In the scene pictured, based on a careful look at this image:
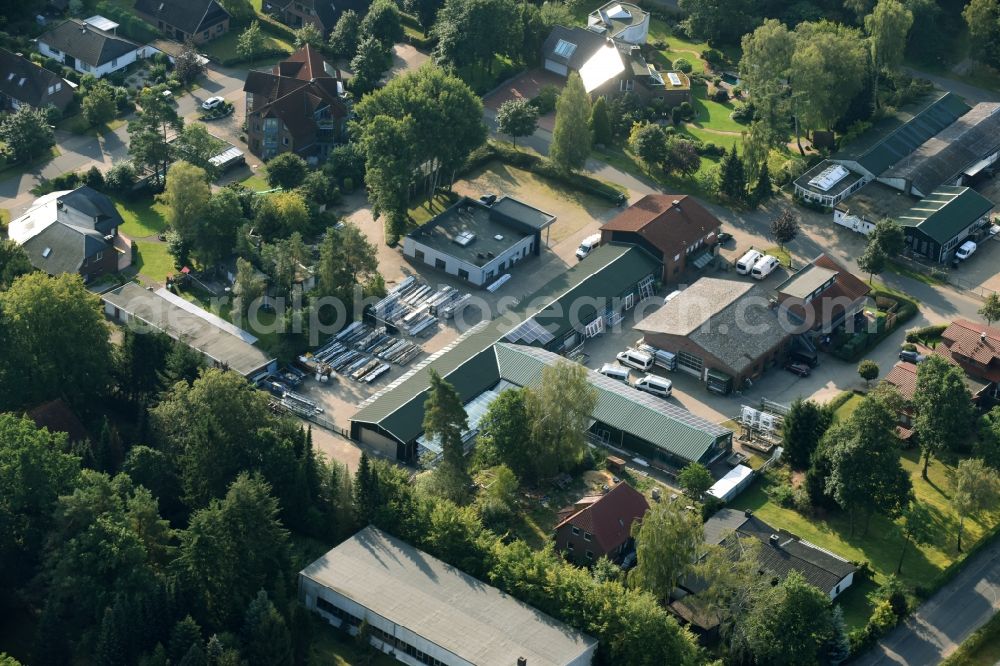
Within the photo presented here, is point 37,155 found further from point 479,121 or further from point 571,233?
point 571,233

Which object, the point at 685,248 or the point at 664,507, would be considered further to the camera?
the point at 685,248

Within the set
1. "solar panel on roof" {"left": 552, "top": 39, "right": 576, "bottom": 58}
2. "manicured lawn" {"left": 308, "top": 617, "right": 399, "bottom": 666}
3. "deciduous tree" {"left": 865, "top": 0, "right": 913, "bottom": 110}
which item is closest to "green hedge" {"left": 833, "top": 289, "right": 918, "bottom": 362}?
"deciduous tree" {"left": 865, "top": 0, "right": 913, "bottom": 110}

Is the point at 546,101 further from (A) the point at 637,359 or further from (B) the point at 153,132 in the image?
(A) the point at 637,359

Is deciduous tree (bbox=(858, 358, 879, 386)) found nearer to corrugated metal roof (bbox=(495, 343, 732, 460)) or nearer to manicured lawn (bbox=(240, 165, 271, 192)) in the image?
corrugated metal roof (bbox=(495, 343, 732, 460))

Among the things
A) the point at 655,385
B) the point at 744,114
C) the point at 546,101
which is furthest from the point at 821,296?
the point at 546,101

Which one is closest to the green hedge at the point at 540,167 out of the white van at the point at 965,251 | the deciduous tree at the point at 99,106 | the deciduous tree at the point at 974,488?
the white van at the point at 965,251

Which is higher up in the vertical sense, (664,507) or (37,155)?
(664,507)

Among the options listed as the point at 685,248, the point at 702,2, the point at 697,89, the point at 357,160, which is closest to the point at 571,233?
the point at 685,248

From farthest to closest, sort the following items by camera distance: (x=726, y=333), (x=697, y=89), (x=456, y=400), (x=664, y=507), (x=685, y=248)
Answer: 1. (x=697, y=89)
2. (x=685, y=248)
3. (x=726, y=333)
4. (x=456, y=400)
5. (x=664, y=507)
